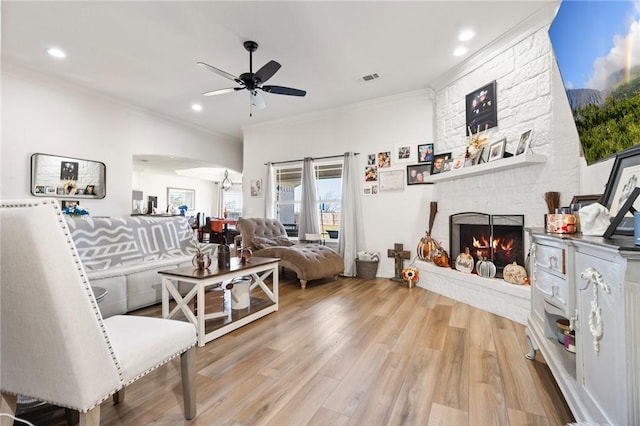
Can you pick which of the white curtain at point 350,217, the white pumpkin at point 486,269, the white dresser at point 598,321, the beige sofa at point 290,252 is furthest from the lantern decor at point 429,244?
the white dresser at point 598,321

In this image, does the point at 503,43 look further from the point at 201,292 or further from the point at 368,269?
the point at 201,292

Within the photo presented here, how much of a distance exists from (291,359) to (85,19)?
364cm

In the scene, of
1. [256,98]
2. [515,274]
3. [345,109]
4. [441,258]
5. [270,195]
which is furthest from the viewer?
[270,195]

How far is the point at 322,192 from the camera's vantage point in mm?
5309

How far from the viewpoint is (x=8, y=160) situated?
3.56 metres

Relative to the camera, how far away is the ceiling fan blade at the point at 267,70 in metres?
2.77

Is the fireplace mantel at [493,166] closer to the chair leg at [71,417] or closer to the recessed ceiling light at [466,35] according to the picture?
the recessed ceiling light at [466,35]

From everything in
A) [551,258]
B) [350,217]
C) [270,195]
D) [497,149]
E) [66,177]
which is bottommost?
[551,258]

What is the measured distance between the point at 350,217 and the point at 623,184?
347 centimetres

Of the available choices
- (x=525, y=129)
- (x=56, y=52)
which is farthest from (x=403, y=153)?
(x=56, y=52)

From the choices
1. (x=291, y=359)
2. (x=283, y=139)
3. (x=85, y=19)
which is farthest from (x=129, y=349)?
(x=283, y=139)

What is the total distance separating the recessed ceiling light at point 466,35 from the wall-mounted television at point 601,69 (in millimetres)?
1124

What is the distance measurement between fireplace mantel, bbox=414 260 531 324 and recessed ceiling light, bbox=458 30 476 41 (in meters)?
2.57

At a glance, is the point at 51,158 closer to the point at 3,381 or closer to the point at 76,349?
the point at 3,381
